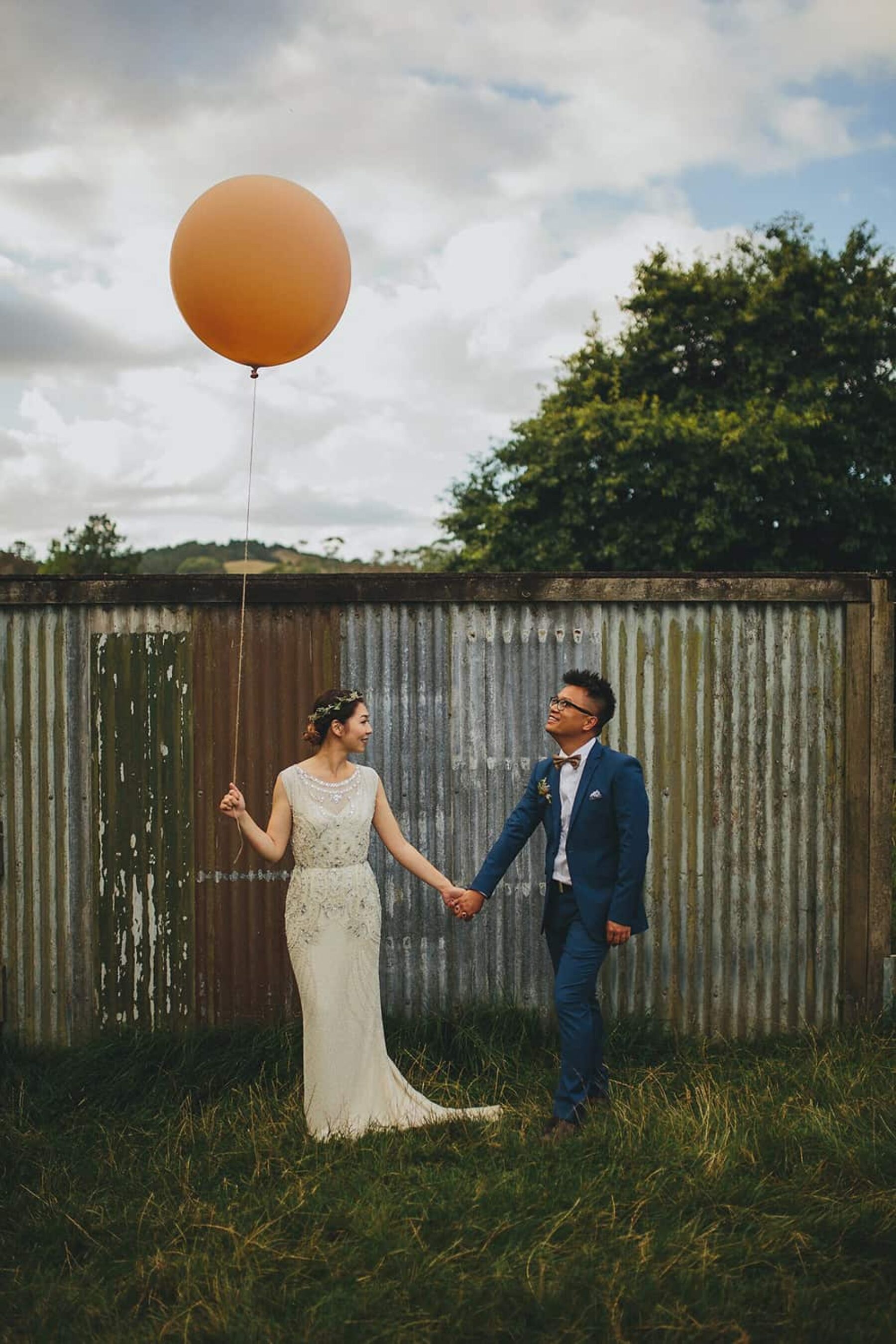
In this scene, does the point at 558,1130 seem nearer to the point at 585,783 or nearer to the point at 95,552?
the point at 585,783

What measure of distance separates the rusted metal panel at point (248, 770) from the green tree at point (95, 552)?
1683 inches

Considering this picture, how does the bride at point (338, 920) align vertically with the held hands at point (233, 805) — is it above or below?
below

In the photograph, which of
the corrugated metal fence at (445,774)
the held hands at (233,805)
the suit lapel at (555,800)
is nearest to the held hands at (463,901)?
the suit lapel at (555,800)

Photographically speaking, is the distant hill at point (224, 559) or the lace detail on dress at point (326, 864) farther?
the distant hill at point (224, 559)

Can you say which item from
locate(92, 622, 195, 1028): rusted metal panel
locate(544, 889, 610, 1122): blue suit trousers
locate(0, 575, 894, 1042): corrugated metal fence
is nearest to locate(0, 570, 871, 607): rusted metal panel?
locate(0, 575, 894, 1042): corrugated metal fence

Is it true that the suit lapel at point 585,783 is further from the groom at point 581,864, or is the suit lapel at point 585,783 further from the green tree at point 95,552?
the green tree at point 95,552

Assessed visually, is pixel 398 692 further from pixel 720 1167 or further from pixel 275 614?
pixel 720 1167

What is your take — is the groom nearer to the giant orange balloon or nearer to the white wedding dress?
the white wedding dress

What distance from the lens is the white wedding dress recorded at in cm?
421

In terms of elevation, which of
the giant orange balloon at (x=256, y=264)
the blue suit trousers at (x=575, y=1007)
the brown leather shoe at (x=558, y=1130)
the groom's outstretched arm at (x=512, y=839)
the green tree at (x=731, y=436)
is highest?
the green tree at (x=731, y=436)

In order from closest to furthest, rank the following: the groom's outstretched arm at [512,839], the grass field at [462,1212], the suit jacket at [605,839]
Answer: the grass field at [462,1212], the suit jacket at [605,839], the groom's outstretched arm at [512,839]

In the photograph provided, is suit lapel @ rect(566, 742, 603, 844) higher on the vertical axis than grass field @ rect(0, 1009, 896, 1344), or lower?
higher

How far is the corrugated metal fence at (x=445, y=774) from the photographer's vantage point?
→ 5.25 metres

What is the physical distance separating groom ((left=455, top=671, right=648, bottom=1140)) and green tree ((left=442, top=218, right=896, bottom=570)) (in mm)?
16278
